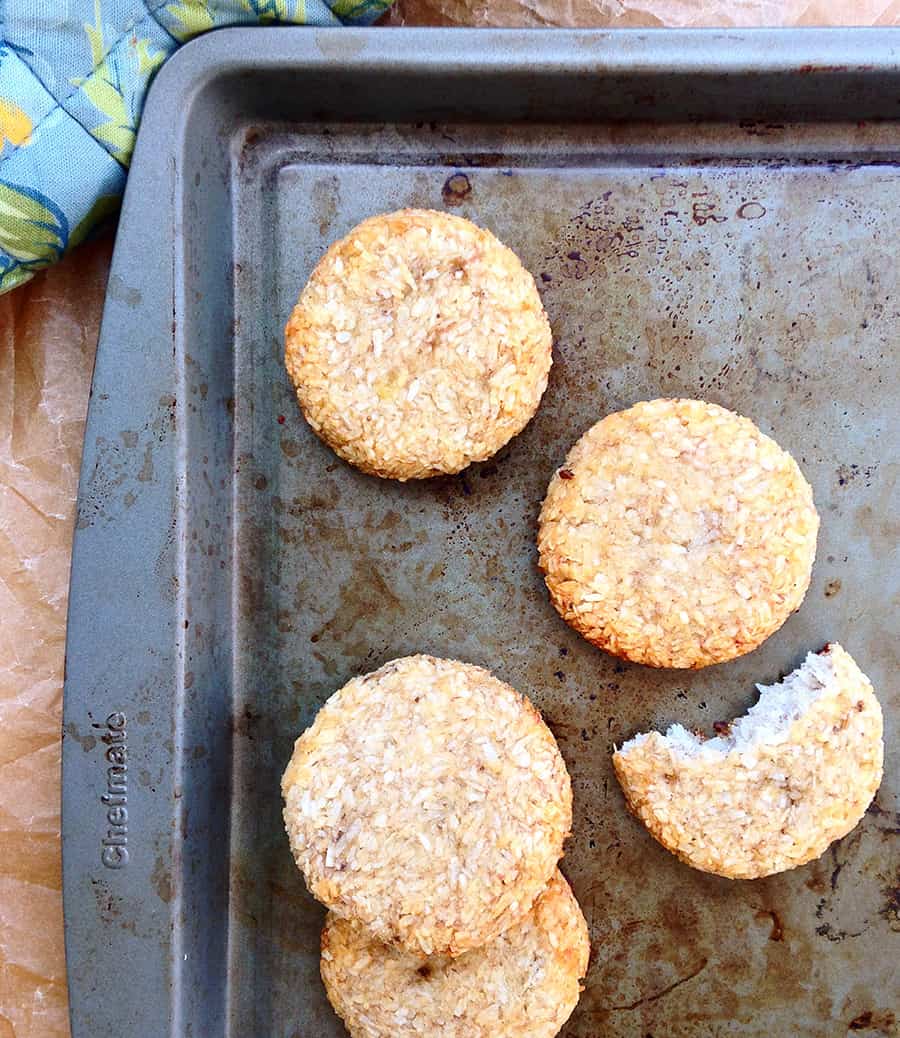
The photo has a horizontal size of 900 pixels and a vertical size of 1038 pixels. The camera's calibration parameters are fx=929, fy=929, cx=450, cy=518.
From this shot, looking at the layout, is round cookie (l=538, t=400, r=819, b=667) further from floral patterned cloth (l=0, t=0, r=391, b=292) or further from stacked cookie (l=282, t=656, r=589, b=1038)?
floral patterned cloth (l=0, t=0, r=391, b=292)

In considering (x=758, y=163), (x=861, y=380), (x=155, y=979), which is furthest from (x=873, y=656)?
(x=155, y=979)

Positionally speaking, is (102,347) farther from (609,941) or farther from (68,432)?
(609,941)

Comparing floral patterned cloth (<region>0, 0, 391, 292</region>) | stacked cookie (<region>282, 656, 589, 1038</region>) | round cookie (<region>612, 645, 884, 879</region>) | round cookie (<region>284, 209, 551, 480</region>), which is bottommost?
round cookie (<region>612, 645, 884, 879</region>)

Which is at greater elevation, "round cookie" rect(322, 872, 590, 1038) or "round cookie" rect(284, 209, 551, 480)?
"round cookie" rect(284, 209, 551, 480)

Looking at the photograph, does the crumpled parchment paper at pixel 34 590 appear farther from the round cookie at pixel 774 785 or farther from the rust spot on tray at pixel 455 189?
the round cookie at pixel 774 785

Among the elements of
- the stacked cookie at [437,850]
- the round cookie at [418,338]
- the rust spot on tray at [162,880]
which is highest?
the round cookie at [418,338]

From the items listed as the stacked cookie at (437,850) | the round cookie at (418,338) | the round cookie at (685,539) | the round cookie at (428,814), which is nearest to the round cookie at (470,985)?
the stacked cookie at (437,850)

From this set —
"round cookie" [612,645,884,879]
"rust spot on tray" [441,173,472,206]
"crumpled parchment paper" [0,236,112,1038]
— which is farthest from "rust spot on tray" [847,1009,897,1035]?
"rust spot on tray" [441,173,472,206]
